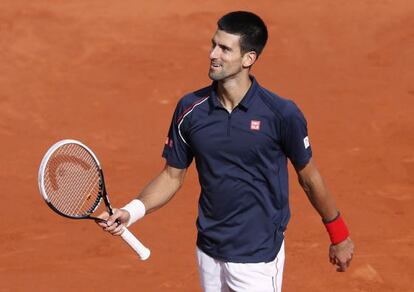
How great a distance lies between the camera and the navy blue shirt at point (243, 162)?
5773 mm

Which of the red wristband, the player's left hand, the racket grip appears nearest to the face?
the racket grip

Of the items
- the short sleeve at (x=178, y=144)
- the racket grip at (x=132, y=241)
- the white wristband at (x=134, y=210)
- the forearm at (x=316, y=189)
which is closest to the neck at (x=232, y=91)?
the short sleeve at (x=178, y=144)

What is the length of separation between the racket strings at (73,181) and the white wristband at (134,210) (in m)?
0.20

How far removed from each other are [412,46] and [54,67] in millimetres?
5117

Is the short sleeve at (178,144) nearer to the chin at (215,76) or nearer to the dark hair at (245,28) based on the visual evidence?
the chin at (215,76)

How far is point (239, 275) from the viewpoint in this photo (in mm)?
5949

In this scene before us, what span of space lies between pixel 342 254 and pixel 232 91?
4.05 ft

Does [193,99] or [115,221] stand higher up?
[193,99]

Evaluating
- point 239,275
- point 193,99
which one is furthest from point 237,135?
point 239,275

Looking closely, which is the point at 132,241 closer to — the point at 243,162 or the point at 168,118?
the point at 243,162

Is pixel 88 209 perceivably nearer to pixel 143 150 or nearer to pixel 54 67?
pixel 143 150

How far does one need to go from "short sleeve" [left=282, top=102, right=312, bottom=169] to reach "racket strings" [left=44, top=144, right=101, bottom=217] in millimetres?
1179

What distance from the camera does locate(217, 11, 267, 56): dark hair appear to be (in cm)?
577

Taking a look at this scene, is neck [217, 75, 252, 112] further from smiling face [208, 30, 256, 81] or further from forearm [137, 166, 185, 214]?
forearm [137, 166, 185, 214]
